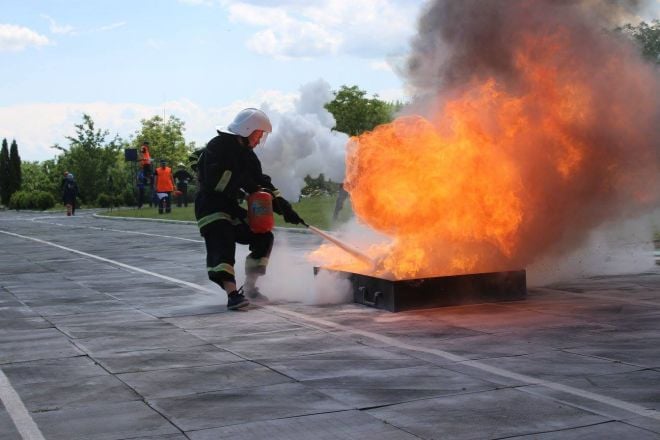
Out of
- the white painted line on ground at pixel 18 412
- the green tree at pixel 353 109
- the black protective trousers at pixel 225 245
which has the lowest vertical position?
the white painted line on ground at pixel 18 412

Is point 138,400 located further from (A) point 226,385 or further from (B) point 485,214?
(B) point 485,214

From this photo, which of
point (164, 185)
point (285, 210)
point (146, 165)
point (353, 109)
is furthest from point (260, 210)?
point (353, 109)

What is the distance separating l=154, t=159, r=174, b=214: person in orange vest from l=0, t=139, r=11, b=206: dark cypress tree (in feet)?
119

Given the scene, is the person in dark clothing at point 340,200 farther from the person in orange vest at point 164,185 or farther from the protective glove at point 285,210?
the protective glove at point 285,210

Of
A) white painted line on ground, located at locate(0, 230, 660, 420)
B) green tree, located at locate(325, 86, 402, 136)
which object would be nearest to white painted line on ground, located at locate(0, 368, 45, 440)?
white painted line on ground, located at locate(0, 230, 660, 420)

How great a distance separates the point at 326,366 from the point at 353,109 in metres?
57.7

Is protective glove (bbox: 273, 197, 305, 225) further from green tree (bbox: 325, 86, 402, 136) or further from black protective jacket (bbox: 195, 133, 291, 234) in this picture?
green tree (bbox: 325, 86, 402, 136)

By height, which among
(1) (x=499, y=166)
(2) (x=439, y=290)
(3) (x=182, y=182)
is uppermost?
(3) (x=182, y=182)

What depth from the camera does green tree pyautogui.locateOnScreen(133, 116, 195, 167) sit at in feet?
332

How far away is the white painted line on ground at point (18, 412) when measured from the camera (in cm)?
517

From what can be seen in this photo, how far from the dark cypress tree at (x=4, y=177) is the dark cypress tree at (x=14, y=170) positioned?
12.0 inches

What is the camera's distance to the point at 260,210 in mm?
10141

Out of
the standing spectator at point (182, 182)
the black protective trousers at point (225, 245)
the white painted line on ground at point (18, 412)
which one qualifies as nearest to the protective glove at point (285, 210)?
the black protective trousers at point (225, 245)

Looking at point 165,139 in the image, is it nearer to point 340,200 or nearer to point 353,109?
point 353,109
